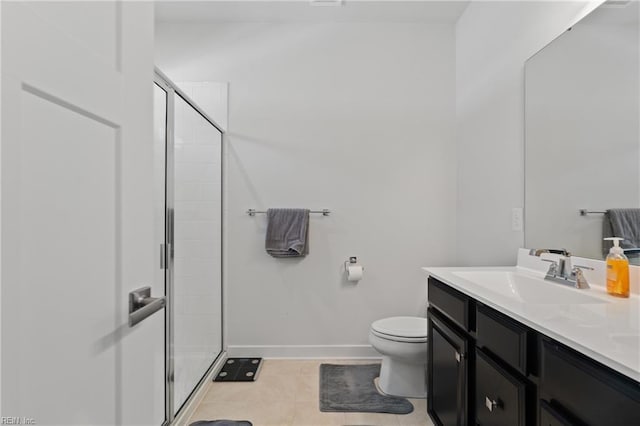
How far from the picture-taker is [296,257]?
269cm

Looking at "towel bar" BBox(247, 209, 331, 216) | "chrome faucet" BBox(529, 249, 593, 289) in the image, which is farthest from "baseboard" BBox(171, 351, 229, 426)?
"chrome faucet" BBox(529, 249, 593, 289)

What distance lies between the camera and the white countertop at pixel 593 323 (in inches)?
27.9

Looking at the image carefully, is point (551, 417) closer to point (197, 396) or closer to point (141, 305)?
point (141, 305)

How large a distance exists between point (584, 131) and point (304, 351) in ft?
7.24

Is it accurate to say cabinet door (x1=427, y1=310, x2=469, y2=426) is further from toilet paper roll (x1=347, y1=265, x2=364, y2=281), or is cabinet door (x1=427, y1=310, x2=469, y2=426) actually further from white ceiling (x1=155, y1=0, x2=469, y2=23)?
white ceiling (x1=155, y1=0, x2=469, y2=23)

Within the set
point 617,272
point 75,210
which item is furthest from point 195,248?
point 617,272

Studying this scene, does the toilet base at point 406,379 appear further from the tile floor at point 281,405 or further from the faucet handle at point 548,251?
the faucet handle at point 548,251

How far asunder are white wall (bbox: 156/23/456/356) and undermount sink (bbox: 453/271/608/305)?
1.03m

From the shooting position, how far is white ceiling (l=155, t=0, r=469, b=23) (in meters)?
2.47

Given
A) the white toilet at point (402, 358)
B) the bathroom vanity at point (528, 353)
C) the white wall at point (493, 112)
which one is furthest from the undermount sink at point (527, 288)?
the white toilet at point (402, 358)

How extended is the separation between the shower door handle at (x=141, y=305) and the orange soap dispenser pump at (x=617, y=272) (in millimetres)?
1432

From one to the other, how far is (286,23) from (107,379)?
270 centimetres

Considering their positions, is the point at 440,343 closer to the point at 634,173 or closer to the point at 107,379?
the point at 634,173

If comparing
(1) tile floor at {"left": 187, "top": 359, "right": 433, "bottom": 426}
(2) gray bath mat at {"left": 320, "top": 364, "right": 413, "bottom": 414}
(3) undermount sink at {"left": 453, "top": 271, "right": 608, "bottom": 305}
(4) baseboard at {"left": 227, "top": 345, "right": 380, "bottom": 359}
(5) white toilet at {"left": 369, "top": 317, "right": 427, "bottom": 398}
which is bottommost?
(1) tile floor at {"left": 187, "top": 359, "right": 433, "bottom": 426}
